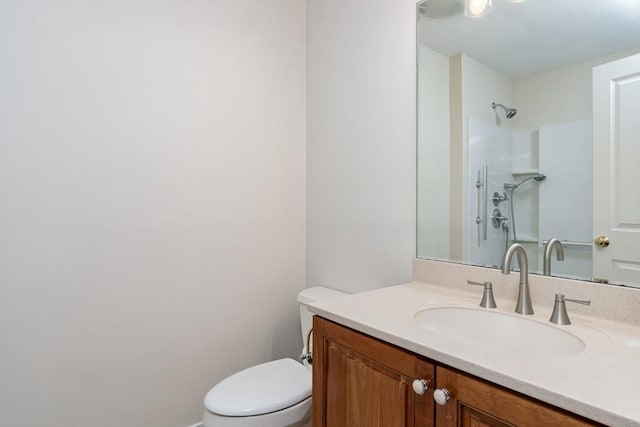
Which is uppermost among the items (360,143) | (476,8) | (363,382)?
(476,8)

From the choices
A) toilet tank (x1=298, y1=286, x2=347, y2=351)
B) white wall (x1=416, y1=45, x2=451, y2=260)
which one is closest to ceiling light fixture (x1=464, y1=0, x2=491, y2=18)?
white wall (x1=416, y1=45, x2=451, y2=260)

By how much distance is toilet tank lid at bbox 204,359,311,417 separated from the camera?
1219 millimetres

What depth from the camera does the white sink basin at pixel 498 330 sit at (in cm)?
89

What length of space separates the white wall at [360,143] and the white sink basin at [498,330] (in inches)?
15.7

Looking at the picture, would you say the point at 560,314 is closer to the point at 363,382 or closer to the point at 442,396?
the point at 442,396

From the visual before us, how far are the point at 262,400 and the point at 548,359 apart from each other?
3.14ft

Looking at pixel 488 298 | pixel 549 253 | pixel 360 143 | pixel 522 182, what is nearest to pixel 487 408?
pixel 488 298

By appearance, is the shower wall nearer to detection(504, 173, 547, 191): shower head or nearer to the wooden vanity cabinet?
detection(504, 173, 547, 191): shower head

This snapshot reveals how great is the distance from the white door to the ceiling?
81 mm

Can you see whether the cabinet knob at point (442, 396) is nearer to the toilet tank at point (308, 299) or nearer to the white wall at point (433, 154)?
the white wall at point (433, 154)

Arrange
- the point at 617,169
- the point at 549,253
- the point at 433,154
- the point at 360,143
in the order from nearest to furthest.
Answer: the point at 617,169 → the point at 549,253 → the point at 433,154 → the point at 360,143

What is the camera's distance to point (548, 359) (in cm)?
70

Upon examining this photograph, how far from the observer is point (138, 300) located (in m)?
1.52

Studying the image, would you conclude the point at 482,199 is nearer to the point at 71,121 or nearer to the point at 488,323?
the point at 488,323
